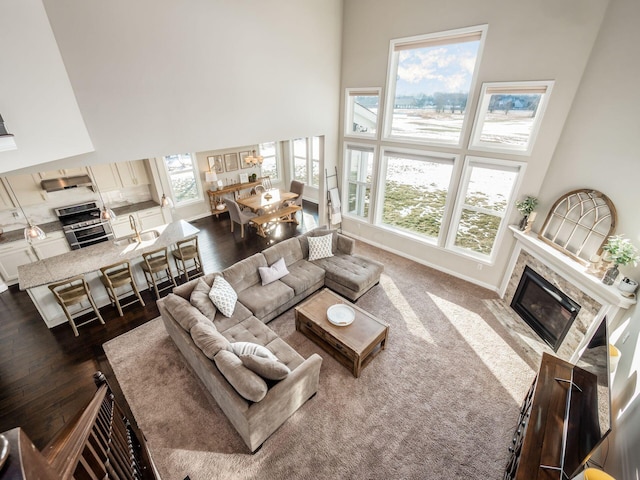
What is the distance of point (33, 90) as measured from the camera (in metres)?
2.28

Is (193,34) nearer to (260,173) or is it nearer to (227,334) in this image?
(227,334)

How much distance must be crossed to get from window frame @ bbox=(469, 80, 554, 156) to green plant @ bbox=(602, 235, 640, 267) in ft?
5.80

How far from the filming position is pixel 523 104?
423 cm

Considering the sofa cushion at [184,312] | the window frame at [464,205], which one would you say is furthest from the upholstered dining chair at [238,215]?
the window frame at [464,205]

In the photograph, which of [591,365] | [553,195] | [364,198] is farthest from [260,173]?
[591,365]

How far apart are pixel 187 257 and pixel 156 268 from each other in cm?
57

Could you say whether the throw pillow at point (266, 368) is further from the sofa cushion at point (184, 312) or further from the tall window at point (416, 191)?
the tall window at point (416, 191)

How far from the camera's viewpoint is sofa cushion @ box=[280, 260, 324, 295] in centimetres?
467

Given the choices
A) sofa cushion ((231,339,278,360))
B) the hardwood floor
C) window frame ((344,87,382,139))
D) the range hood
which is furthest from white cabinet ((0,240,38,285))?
window frame ((344,87,382,139))

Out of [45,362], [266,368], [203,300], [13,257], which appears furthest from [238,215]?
[266,368]

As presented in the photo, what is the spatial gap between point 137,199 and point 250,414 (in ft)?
21.8

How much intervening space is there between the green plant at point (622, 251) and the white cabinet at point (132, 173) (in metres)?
8.73

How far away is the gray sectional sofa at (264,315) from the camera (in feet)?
9.11

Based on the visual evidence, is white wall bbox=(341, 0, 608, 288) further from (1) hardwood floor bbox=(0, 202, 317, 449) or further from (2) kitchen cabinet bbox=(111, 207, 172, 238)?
(1) hardwood floor bbox=(0, 202, 317, 449)
